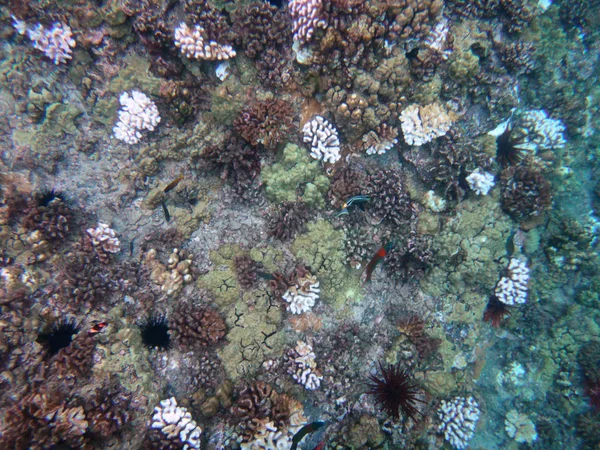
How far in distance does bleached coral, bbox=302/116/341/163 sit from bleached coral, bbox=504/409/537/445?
9704 millimetres

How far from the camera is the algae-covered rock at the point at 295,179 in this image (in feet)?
21.1

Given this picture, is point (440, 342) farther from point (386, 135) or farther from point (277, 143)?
point (277, 143)

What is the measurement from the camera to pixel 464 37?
6762 mm

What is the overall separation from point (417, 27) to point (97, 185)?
300 inches

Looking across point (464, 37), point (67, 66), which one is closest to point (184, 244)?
point (67, 66)

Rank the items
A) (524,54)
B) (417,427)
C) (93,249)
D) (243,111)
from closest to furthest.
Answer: (93,249) < (243,111) < (417,427) < (524,54)

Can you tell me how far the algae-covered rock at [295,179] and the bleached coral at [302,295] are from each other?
68.3 inches

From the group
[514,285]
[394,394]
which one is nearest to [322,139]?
[394,394]

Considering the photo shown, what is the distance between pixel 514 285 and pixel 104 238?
10.1 m

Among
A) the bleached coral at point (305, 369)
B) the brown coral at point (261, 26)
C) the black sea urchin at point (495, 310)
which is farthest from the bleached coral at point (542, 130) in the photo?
the bleached coral at point (305, 369)

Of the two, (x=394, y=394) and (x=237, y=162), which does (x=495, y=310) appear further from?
(x=237, y=162)

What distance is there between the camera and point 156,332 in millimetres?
5652

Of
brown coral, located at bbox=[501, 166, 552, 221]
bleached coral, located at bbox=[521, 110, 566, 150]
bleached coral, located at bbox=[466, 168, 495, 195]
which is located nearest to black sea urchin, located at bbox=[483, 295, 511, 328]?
brown coral, located at bbox=[501, 166, 552, 221]

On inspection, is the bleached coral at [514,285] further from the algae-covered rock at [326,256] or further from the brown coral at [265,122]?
the brown coral at [265,122]
